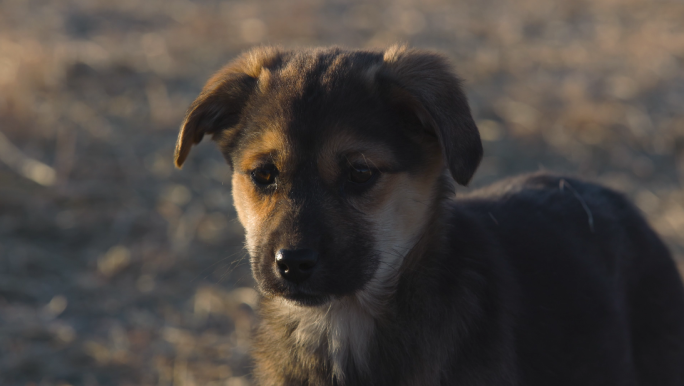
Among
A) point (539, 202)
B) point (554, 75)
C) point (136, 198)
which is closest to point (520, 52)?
point (554, 75)

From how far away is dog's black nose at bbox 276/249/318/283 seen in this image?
3053 mm

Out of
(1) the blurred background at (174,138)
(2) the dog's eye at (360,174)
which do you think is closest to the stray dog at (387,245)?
(2) the dog's eye at (360,174)

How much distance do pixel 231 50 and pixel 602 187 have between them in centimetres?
728

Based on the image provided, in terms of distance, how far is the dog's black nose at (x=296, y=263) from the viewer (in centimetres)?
305

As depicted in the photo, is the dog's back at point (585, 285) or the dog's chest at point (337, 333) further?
the dog's back at point (585, 285)

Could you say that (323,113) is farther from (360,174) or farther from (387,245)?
(387,245)

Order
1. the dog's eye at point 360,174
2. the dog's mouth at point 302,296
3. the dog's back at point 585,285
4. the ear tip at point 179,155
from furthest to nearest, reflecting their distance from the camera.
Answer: the ear tip at point 179,155 → the dog's back at point 585,285 → the dog's eye at point 360,174 → the dog's mouth at point 302,296

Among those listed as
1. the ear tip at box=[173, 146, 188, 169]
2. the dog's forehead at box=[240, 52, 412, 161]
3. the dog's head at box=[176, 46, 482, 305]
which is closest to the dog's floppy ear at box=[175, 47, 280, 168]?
the ear tip at box=[173, 146, 188, 169]

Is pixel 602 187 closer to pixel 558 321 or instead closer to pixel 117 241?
pixel 558 321

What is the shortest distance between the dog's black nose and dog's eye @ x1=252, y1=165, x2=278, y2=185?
19.0 inches

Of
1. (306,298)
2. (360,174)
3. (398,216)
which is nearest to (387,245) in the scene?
(398,216)

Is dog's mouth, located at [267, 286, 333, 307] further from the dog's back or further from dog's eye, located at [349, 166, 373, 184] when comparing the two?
the dog's back

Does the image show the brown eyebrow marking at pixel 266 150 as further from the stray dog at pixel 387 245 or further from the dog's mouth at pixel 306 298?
the dog's mouth at pixel 306 298

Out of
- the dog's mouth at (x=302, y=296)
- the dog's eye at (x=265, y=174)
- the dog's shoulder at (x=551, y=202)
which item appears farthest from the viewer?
the dog's shoulder at (x=551, y=202)
